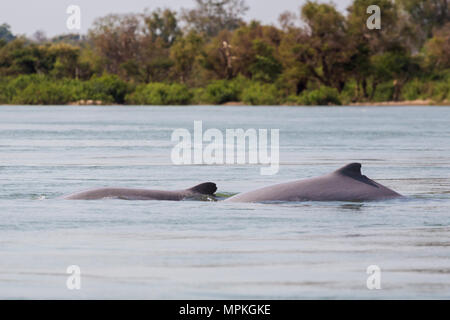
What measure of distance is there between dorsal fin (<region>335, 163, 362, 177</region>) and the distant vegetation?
79.9m

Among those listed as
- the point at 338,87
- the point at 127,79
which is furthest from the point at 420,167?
the point at 127,79

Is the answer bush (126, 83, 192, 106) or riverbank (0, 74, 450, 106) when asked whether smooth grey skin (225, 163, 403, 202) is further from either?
bush (126, 83, 192, 106)

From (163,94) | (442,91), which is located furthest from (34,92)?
(442,91)

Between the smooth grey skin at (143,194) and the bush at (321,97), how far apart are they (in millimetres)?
80136

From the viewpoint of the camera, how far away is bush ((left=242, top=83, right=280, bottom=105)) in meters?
99.5

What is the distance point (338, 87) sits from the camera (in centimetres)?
10025

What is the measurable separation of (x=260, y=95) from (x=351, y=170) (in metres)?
84.8

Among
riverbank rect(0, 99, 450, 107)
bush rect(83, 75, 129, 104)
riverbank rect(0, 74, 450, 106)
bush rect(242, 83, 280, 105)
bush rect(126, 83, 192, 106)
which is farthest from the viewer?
bush rect(126, 83, 192, 106)

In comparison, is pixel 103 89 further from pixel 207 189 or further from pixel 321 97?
pixel 207 189

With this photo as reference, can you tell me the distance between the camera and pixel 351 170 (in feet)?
50.2

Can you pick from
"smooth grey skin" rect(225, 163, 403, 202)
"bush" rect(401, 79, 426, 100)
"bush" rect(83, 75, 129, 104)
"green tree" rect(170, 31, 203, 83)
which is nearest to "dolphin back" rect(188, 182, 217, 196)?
"smooth grey skin" rect(225, 163, 403, 202)

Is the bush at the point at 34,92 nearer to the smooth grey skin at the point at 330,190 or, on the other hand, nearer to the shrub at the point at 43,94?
the shrub at the point at 43,94

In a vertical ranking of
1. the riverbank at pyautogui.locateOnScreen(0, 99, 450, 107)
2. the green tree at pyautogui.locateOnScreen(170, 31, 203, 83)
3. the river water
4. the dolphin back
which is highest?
the green tree at pyautogui.locateOnScreen(170, 31, 203, 83)
